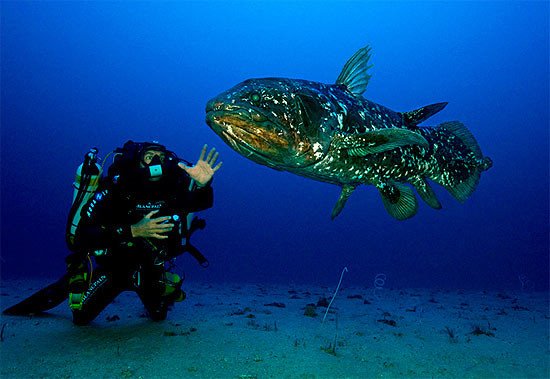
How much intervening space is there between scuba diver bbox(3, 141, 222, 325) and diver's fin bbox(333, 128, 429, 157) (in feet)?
6.66

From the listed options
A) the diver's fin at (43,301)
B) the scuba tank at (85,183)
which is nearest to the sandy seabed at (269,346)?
the diver's fin at (43,301)

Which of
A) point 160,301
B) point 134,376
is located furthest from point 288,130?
point 160,301

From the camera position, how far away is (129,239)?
491cm

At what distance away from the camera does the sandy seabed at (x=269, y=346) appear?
3.69 meters

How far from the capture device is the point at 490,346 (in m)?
4.85

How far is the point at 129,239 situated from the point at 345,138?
3402mm

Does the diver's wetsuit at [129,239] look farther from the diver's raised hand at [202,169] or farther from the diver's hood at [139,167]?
the diver's raised hand at [202,169]

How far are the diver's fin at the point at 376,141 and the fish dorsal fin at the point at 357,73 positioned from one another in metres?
1.17

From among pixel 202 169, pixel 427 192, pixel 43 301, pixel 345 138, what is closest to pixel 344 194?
pixel 345 138

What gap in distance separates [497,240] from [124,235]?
97.1 metres

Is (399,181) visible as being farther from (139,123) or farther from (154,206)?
(139,123)

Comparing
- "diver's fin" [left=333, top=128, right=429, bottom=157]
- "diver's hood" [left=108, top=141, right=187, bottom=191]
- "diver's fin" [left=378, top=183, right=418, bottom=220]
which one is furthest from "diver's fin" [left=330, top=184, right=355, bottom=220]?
"diver's hood" [left=108, top=141, right=187, bottom=191]

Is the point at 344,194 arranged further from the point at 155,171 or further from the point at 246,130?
the point at 155,171

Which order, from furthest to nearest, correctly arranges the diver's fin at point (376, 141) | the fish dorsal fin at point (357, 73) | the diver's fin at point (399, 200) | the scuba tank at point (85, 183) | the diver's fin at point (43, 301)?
the diver's fin at point (43, 301) < the scuba tank at point (85, 183) < the fish dorsal fin at point (357, 73) < the diver's fin at point (399, 200) < the diver's fin at point (376, 141)
